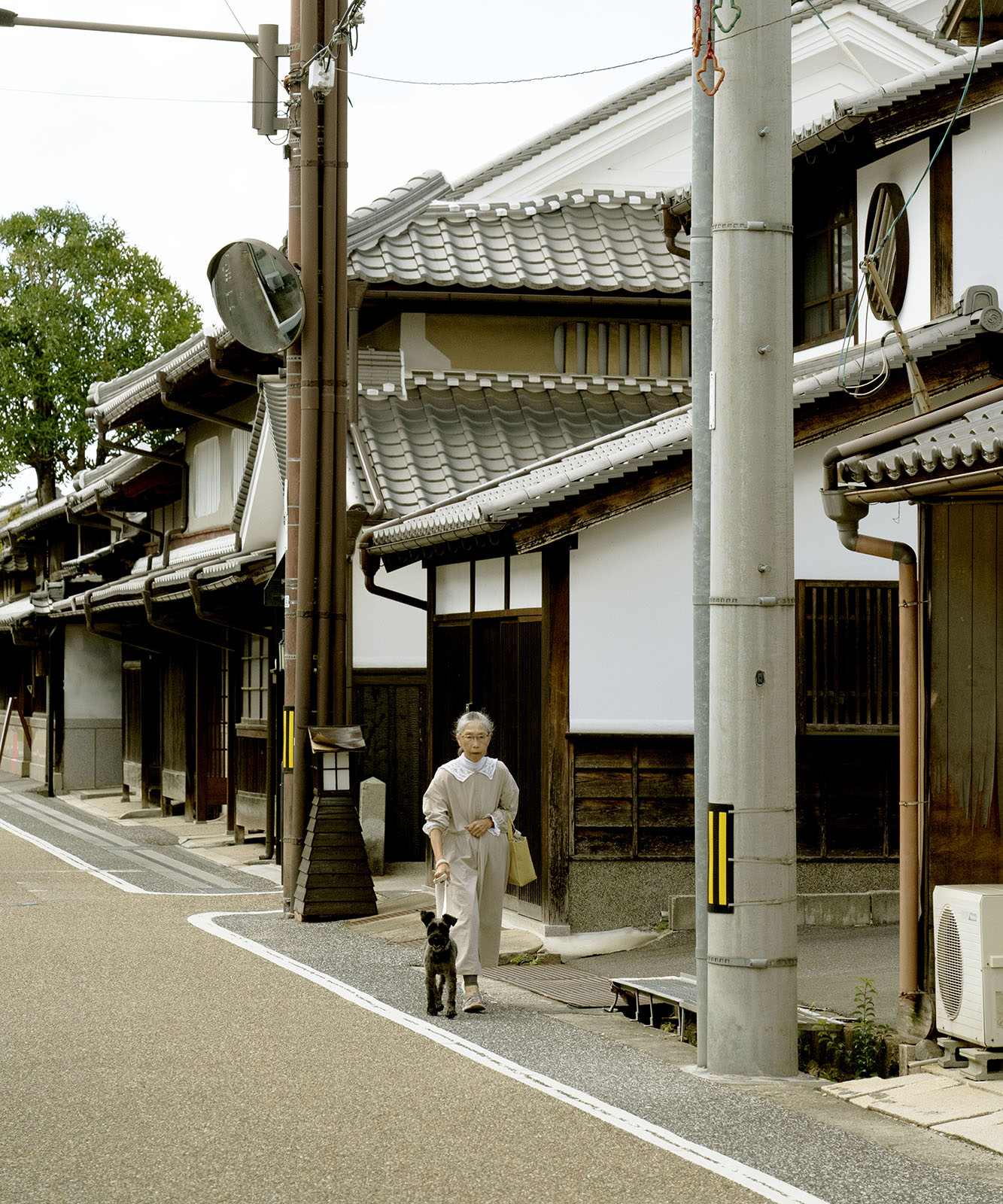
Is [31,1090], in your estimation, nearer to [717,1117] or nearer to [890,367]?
[717,1117]

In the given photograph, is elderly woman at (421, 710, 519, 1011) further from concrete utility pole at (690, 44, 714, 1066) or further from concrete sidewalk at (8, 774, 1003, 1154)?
concrete utility pole at (690, 44, 714, 1066)

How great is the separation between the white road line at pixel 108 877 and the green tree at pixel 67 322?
772 inches

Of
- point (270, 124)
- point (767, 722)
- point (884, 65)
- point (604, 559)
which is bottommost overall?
point (767, 722)

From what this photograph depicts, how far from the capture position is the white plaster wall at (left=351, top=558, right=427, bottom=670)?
1859 centimetres

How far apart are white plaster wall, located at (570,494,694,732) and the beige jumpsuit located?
2548 mm

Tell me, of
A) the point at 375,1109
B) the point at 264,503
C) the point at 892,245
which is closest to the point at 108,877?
the point at 264,503

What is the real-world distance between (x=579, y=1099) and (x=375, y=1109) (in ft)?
3.11

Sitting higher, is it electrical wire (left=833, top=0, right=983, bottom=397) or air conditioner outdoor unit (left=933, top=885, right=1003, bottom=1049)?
electrical wire (left=833, top=0, right=983, bottom=397)

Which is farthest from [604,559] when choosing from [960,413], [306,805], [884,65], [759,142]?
[884,65]

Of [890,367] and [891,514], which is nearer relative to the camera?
[890,367]

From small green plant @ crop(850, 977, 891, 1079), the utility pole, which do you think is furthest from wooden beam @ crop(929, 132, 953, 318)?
small green plant @ crop(850, 977, 891, 1079)

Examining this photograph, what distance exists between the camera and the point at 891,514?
41.9 ft

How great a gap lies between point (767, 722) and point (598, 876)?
527 centimetres

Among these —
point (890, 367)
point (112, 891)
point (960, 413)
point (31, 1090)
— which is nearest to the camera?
point (31, 1090)
